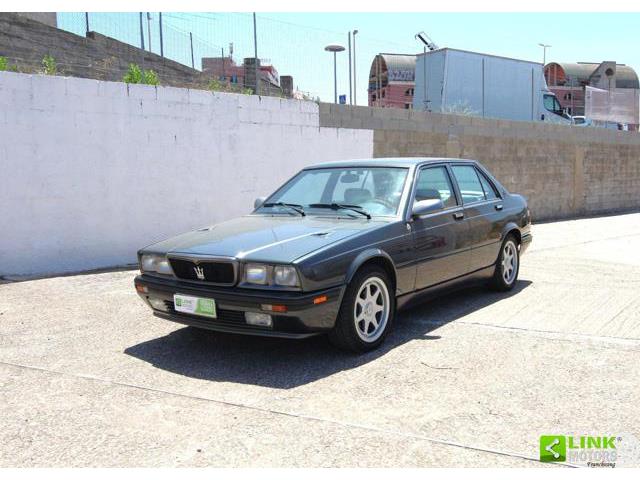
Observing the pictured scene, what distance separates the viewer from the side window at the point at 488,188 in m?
6.25

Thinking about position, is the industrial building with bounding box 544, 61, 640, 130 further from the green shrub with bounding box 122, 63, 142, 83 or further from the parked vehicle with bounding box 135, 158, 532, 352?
the parked vehicle with bounding box 135, 158, 532, 352

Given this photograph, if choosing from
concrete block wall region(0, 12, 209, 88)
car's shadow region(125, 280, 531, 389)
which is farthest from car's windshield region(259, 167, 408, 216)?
concrete block wall region(0, 12, 209, 88)

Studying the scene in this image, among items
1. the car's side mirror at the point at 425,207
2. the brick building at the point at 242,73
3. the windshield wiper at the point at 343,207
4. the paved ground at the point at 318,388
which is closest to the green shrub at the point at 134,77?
the brick building at the point at 242,73

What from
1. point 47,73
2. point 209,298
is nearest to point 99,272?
point 47,73

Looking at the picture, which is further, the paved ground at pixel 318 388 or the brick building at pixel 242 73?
the brick building at pixel 242 73

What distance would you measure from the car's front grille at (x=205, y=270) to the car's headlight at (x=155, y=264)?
0.08 m

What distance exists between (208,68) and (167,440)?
9.25 meters

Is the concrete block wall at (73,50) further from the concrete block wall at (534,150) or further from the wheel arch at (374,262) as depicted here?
the wheel arch at (374,262)

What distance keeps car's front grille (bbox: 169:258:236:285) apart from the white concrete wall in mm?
4126

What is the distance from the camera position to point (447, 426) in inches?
124

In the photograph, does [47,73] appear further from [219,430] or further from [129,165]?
[219,430]

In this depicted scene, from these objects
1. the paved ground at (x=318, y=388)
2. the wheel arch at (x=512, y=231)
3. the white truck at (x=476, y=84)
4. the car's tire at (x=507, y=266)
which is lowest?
the paved ground at (x=318, y=388)

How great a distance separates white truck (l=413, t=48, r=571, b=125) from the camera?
711 inches

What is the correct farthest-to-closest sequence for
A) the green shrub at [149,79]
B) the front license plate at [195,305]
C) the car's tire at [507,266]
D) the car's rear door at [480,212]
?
the green shrub at [149,79] < the car's tire at [507,266] < the car's rear door at [480,212] < the front license plate at [195,305]
